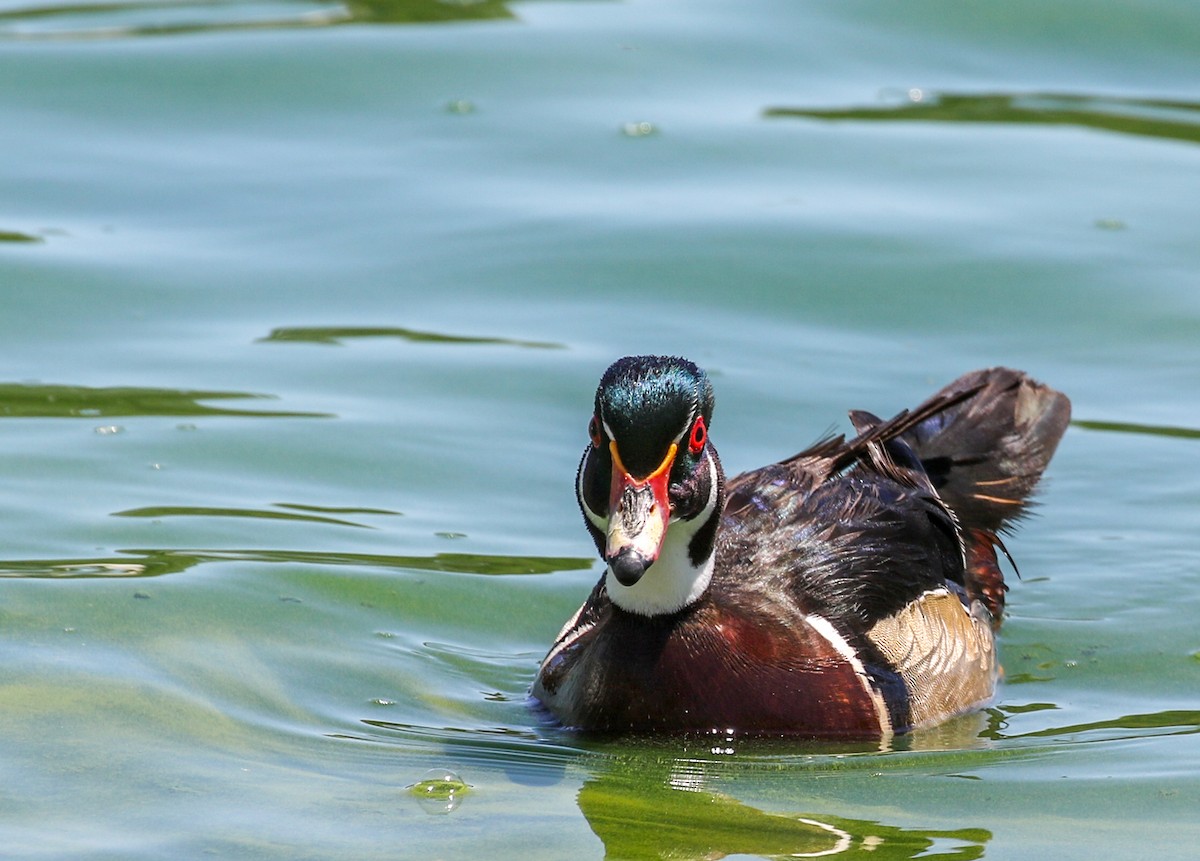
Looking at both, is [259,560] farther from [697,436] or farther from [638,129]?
[638,129]

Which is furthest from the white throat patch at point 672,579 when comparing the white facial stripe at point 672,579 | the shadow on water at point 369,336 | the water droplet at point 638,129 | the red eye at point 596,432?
the water droplet at point 638,129

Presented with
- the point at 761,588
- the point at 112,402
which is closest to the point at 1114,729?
the point at 761,588

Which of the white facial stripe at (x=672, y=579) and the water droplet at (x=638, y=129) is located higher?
the water droplet at (x=638, y=129)

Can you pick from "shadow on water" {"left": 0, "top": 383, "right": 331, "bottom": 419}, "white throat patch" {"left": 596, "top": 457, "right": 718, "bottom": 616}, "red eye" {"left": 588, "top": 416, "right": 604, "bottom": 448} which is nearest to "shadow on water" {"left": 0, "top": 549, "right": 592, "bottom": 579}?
"shadow on water" {"left": 0, "top": 383, "right": 331, "bottom": 419}

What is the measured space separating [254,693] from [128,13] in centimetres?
1186

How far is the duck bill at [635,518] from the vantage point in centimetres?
666

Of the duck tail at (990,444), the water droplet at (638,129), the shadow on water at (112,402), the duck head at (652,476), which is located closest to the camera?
the duck head at (652,476)

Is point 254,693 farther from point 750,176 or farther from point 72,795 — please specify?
point 750,176

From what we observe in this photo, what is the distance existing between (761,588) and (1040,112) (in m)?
9.77

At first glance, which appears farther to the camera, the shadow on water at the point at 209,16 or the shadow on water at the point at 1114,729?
the shadow on water at the point at 209,16

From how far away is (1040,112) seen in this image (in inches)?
653

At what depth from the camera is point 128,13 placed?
18125 mm

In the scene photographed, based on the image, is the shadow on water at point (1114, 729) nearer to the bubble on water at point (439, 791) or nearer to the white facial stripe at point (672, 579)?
the white facial stripe at point (672, 579)

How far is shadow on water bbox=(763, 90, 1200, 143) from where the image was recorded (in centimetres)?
1628
